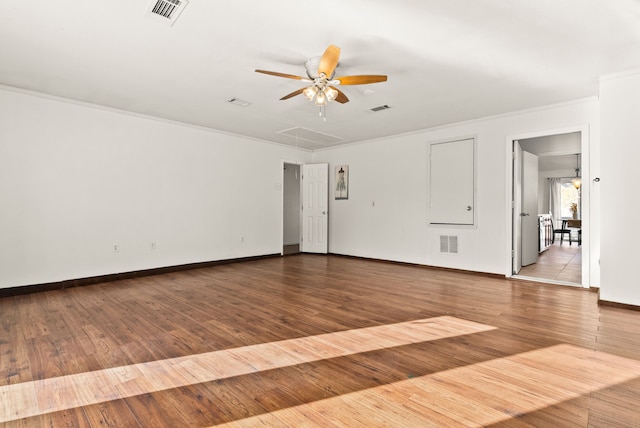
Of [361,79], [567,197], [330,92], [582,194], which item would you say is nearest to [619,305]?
[582,194]

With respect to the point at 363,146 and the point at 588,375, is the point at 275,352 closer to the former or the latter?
the point at 588,375

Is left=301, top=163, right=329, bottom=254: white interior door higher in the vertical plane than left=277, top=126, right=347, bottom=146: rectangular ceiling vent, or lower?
lower

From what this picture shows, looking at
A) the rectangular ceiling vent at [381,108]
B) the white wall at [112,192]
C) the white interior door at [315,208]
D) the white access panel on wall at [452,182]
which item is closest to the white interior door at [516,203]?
the white access panel on wall at [452,182]

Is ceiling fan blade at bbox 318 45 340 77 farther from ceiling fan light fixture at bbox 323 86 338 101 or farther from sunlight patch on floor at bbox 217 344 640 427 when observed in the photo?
sunlight patch on floor at bbox 217 344 640 427

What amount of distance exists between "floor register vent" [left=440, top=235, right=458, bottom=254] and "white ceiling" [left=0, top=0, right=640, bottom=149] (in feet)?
7.67

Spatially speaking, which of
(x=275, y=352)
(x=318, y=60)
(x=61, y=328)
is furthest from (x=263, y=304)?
(x=318, y=60)

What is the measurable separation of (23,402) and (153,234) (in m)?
4.05

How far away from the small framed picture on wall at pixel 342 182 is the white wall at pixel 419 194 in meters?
0.12

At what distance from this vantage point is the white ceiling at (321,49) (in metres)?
2.62

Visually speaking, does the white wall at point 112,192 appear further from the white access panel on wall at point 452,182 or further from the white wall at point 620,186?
the white wall at point 620,186

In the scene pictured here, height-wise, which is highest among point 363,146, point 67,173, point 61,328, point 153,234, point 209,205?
point 363,146

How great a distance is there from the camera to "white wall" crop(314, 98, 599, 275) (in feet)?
17.3

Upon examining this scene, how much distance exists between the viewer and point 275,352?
2.51m

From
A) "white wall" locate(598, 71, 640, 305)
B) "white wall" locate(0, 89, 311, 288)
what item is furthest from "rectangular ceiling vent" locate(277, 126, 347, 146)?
"white wall" locate(598, 71, 640, 305)
